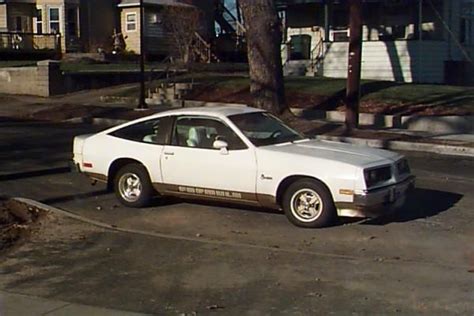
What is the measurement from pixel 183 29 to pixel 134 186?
103 ft

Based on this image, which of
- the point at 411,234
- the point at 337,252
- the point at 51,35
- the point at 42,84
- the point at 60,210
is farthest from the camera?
the point at 51,35

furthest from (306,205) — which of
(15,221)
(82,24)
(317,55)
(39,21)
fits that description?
(39,21)

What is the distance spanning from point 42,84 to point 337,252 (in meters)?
24.3

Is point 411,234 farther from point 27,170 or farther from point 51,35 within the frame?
point 51,35

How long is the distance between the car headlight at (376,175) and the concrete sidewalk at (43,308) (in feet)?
12.7

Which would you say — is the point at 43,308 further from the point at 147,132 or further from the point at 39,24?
the point at 39,24

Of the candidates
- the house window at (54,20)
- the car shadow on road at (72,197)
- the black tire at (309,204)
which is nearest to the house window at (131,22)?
the house window at (54,20)

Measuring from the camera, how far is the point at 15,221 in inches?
404

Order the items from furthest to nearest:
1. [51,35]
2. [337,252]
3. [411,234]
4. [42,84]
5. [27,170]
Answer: [51,35], [42,84], [27,170], [411,234], [337,252]

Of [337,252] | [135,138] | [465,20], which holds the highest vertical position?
[465,20]

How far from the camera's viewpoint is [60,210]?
10.8 metres

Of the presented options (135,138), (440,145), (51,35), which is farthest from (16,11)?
(135,138)

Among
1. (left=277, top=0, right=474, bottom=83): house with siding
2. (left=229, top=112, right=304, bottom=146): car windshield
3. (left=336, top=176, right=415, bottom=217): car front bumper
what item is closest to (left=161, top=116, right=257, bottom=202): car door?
(left=229, top=112, right=304, bottom=146): car windshield

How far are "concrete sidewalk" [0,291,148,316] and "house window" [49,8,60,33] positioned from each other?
42.7m
